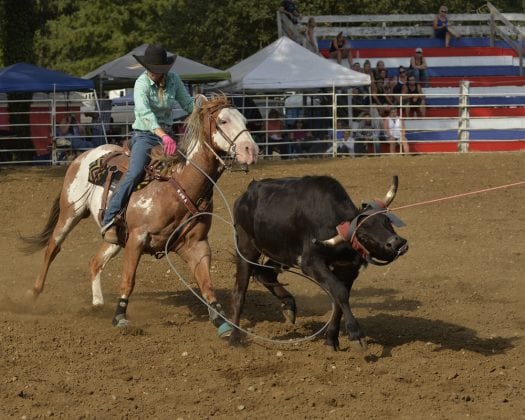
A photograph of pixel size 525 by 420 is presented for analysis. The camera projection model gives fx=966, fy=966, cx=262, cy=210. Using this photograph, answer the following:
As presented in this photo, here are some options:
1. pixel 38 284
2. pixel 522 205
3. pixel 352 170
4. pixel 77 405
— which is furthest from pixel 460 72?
pixel 77 405

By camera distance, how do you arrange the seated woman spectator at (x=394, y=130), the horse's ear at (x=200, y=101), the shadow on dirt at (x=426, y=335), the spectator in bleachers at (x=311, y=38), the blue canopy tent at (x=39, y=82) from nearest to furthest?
the shadow on dirt at (x=426, y=335) < the horse's ear at (x=200, y=101) < the blue canopy tent at (x=39, y=82) < the seated woman spectator at (x=394, y=130) < the spectator in bleachers at (x=311, y=38)

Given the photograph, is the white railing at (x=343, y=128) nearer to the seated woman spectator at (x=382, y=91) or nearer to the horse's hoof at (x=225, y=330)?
the seated woman spectator at (x=382, y=91)

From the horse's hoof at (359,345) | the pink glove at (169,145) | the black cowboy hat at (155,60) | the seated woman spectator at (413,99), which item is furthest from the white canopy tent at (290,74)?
the horse's hoof at (359,345)

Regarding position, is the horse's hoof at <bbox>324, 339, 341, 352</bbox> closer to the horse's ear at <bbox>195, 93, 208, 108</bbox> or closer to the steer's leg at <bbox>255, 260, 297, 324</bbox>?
the steer's leg at <bbox>255, 260, 297, 324</bbox>

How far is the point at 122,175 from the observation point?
8742 millimetres

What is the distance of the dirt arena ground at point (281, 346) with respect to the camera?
241 inches

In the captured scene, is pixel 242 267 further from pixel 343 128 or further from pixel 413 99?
pixel 413 99

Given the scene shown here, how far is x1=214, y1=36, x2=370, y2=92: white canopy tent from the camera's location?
Result: 68.8ft

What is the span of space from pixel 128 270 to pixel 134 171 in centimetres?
85

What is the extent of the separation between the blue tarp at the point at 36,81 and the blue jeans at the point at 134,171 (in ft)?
40.4

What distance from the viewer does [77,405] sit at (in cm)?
611

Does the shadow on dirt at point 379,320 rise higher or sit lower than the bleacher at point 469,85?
higher

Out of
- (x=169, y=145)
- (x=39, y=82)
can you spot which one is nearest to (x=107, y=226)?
(x=169, y=145)

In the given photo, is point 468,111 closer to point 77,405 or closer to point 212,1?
point 212,1
